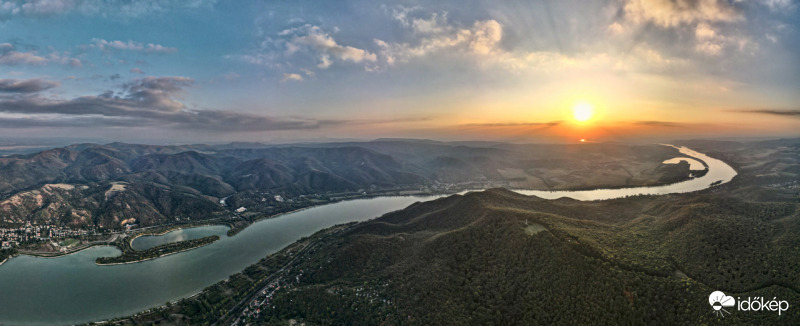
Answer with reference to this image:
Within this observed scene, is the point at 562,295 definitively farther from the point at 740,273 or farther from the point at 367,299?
the point at 367,299

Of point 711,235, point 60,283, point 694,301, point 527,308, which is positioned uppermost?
point 711,235

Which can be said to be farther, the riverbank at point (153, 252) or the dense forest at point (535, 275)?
the riverbank at point (153, 252)

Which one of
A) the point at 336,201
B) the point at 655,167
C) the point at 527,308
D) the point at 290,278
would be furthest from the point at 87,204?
the point at 655,167

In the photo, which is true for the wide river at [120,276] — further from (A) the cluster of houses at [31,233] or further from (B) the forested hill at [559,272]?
(B) the forested hill at [559,272]

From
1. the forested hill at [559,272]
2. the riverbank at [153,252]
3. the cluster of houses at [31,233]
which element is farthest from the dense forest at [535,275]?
the cluster of houses at [31,233]

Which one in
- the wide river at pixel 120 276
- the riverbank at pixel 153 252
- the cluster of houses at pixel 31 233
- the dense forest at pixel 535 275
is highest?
the dense forest at pixel 535 275

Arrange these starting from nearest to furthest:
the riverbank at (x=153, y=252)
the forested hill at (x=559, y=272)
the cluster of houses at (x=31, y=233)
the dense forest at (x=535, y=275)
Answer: the forested hill at (x=559, y=272), the dense forest at (x=535, y=275), the riverbank at (x=153, y=252), the cluster of houses at (x=31, y=233)

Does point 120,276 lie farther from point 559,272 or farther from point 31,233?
point 559,272
